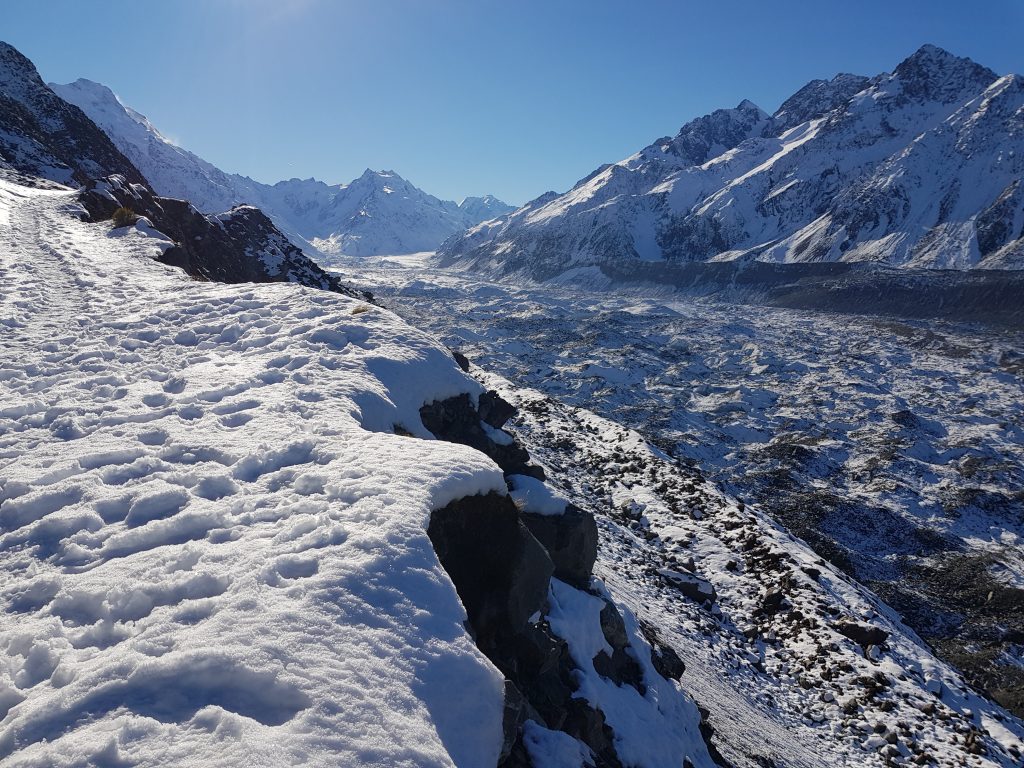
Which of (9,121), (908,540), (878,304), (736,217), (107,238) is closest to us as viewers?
(107,238)

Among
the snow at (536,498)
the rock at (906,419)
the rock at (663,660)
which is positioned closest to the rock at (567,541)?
the snow at (536,498)

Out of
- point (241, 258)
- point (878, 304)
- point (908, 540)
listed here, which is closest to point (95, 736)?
point (908, 540)

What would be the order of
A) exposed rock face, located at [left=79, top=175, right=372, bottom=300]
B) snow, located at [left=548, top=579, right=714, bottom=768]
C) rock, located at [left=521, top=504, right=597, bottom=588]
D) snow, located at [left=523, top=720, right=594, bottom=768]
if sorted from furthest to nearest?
exposed rock face, located at [left=79, top=175, right=372, bottom=300], rock, located at [left=521, top=504, right=597, bottom=588], snow, located at [left=548, top=579, right=714, bottom=768], snow, located at [left=523, top=720, right=594, bottom=768]

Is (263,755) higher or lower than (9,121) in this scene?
lower

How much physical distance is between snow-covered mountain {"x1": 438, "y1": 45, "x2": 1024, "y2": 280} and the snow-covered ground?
61702 mm

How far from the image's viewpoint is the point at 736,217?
172125 mm

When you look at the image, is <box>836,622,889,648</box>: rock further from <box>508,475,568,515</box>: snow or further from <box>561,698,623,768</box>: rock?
<box>561,698,623,768</box>: rock

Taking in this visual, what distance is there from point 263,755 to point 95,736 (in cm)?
121

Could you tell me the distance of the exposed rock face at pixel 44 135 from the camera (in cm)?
4588

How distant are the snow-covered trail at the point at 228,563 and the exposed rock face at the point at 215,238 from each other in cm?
1414

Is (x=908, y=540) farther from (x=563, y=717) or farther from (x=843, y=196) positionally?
(x=843, y=196)

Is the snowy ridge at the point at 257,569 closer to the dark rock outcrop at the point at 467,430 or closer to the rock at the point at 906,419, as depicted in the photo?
the dark rock outcrop at the point at 467,430

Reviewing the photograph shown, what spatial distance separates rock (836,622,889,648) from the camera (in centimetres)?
1599

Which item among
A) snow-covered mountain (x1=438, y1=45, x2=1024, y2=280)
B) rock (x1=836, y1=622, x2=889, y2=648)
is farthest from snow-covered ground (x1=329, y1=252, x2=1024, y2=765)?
snow-covered mountain (x1=438, y1=45, x2=1024, y2=280)
